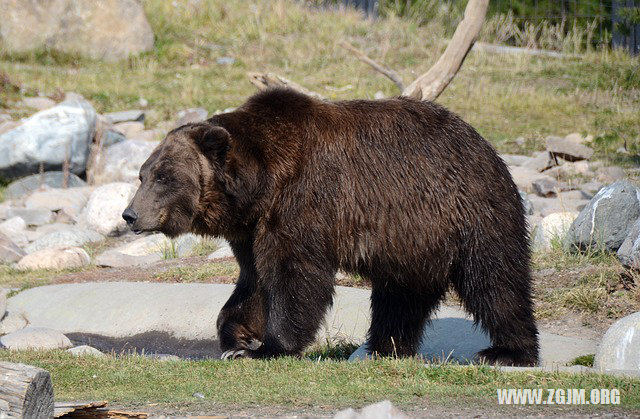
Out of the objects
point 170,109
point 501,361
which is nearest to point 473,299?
point 501,361

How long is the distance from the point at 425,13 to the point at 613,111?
908 centimetres

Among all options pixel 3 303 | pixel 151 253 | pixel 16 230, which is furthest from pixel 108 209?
pixel 3 303

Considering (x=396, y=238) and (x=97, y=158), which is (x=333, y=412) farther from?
(x=97, y=158)

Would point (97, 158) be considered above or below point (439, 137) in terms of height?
below

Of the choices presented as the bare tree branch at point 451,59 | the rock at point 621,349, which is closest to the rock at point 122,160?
the bare tree branch at point 451,59

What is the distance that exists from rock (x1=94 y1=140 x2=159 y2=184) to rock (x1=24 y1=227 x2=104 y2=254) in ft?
7.83

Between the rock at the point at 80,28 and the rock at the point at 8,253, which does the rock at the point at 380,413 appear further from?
the rock at the point at 80,28

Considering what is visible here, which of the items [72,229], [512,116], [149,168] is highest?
[149,168]

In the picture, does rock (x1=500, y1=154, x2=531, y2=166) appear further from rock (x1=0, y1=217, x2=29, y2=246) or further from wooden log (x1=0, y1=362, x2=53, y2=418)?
wooden log (x1=0, y1=362, x2=53, y2=418)

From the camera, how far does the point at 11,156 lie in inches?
683

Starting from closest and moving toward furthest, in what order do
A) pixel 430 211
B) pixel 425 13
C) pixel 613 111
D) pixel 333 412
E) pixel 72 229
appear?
1. pixel 333 412
2. pixel 430 211
3. pixel 72 229
4. pixel 613 111
5. pixel 425 13

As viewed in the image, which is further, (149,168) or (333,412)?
(149,168)

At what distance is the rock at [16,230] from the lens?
1510cm

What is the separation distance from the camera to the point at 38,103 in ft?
66.1
